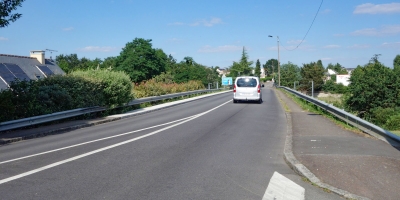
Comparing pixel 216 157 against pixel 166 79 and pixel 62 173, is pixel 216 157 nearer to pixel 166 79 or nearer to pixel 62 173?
pixel 62 173

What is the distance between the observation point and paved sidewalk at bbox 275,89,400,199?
593cm

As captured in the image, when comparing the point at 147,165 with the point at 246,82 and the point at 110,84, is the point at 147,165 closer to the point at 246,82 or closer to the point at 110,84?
the point at 110,84

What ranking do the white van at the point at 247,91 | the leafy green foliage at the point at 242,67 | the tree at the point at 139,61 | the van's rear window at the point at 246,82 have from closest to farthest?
the white van at the point at 247,91 < the van's rear window at the point at 246,82 < the tree at the point at 139,61 < the leafy green foliage at the point at 242,67

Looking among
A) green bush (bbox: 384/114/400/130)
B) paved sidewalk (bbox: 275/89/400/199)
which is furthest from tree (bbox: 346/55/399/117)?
paved sidewalk (bbox: 275/89/400/199)

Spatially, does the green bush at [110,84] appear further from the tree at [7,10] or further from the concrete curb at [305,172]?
the concrete curb at [305,172]

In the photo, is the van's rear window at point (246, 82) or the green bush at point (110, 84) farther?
the van's rear window at point (246, 82)

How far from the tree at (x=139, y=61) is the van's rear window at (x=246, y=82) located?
114ft

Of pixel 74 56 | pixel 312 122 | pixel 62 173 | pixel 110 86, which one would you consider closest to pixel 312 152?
pixel 62 173

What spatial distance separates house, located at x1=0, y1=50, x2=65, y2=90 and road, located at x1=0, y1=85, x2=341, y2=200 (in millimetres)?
30938

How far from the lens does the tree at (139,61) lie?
60.6 m

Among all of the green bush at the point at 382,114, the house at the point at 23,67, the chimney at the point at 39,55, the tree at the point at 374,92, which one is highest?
the chimney at the point at 39,55

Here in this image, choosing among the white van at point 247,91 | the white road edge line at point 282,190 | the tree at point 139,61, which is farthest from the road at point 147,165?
the tree at point 139,61

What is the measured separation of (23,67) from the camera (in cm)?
4834

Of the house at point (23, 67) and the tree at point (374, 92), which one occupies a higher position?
the house at point (23, 67)
